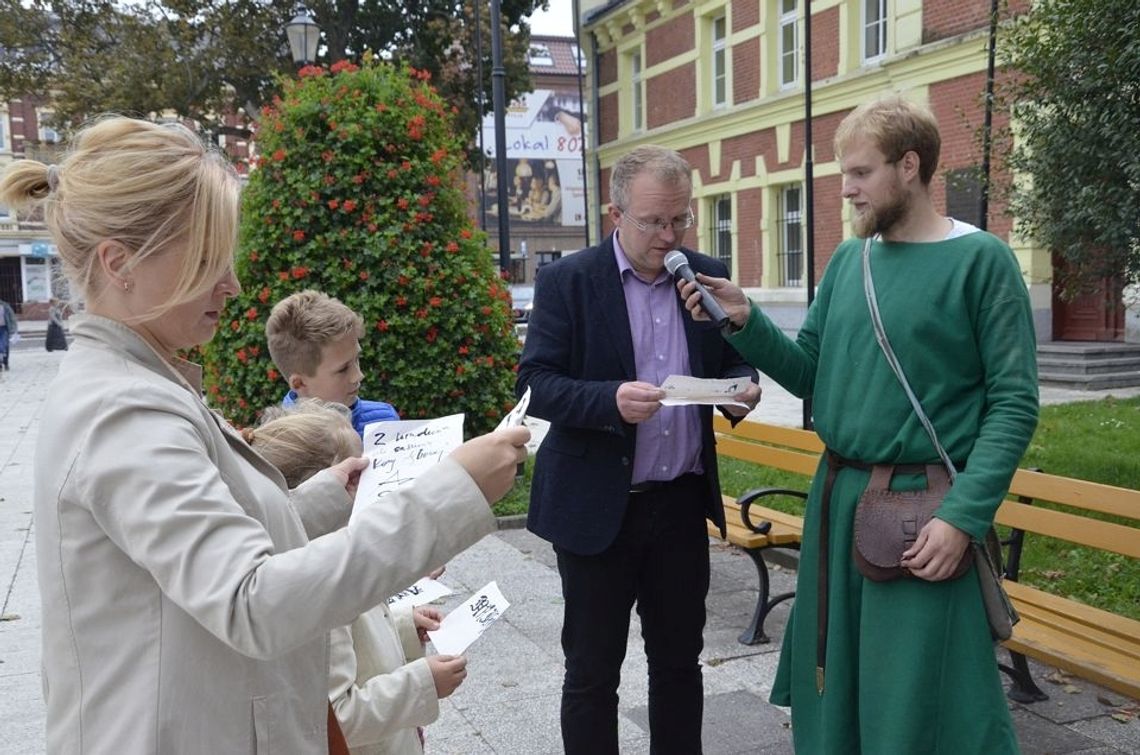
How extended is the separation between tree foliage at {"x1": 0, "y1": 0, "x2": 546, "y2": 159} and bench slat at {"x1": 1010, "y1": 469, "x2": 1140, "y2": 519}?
1687cm

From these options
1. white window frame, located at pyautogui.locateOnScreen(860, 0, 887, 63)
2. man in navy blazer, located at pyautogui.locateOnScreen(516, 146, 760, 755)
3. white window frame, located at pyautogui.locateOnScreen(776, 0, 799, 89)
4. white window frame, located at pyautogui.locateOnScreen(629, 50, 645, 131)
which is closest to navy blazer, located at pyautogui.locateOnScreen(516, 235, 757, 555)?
man in navy blazer, located at pyautogui.locateOnScreen(516, 146, 760, 755)

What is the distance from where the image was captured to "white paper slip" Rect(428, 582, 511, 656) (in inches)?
90.2

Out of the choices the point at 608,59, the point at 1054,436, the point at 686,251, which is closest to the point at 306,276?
the point at 686,251

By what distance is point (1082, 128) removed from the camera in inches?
231

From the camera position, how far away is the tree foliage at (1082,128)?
18.1 feet

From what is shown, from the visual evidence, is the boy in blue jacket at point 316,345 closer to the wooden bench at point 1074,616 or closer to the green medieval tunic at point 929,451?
the green medieval tunic at point 929,451

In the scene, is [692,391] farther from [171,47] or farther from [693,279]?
[171,47]

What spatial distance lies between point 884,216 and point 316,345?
5.65 ft

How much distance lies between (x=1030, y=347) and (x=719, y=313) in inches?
29.3

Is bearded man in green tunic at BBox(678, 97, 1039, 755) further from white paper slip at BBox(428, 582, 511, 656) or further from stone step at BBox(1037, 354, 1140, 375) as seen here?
stone step at BBox(1037, 354, 1140, 375)

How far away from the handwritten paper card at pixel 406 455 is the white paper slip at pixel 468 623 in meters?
0.58

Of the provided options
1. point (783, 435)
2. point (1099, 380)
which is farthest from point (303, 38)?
point (1099, 380)

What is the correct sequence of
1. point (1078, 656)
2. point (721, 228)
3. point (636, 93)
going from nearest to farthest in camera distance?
point (1078, 656) → point (721, 228) → point (636, 93)

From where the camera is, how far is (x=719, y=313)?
2.64 m
